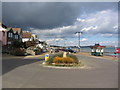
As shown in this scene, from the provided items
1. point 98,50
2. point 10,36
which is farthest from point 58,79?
point 10,36

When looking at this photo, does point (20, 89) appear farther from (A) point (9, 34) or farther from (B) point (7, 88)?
(A) point (9, 34)

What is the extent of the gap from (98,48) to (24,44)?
69.5 ft

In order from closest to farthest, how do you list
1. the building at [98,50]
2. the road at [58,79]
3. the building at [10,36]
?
the road at [58,79] < the building at [98,50] < the building at [10,36]

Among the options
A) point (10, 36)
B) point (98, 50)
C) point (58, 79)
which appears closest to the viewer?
point (58, 79)

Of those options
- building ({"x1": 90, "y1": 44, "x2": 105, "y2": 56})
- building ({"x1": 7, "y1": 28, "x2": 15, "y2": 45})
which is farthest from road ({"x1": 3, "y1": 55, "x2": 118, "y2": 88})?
building ({"x1": 7, "y1": 28, "x2": 15, "y2": 45})

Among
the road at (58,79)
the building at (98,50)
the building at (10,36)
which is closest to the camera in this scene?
the road at (58,79)

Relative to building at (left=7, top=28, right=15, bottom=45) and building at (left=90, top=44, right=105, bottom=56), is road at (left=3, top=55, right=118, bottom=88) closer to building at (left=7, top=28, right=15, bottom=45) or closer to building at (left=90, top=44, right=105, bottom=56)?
building at (left=90, top=44, right=105, bottom=56)

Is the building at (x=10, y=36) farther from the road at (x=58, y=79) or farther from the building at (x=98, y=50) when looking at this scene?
the road at (x=58, y=79)

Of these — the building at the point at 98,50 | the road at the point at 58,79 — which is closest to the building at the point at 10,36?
the building at the point at 98,50

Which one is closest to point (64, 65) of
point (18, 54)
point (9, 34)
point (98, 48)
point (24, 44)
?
point (18, 54)

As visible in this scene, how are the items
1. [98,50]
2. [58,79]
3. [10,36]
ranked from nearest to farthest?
[58,79], [98,50], [10,36]

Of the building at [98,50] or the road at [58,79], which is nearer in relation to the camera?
the road at [58,79]

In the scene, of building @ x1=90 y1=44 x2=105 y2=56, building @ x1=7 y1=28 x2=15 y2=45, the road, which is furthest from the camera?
building @ x1=7 y1=28 x2=15 y2=45

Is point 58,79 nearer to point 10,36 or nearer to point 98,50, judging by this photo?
point 98,50
